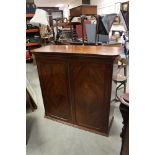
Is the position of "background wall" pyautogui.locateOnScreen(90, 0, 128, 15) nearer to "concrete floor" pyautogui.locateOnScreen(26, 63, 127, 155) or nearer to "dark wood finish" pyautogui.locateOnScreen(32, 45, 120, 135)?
"dark wood finish" pyautogui.locateOnScreen(32, 45, 120, 135)

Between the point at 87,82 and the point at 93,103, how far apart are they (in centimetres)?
29

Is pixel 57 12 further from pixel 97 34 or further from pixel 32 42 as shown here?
pixel 97 34

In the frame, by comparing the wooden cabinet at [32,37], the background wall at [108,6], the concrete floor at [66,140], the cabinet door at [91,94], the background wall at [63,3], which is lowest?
the concrete floor at [66,140]

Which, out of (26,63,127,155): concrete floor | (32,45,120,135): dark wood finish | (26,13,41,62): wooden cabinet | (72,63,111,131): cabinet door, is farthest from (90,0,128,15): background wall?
(26,63,127,155): concrete floor

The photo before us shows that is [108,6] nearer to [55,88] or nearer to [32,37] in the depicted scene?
[32,37]

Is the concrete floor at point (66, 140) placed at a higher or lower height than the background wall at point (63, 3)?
lower

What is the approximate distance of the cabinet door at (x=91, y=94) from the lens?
7.07ft

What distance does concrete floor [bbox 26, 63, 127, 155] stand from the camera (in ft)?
6.93

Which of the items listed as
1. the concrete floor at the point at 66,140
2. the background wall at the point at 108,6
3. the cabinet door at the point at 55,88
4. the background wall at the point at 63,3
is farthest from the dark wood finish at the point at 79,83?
the background wall at the point at 63,3

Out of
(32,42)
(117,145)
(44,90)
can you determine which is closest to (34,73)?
(32,42)

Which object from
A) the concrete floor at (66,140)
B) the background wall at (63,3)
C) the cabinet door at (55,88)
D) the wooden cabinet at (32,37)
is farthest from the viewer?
the background wall at (63,3)

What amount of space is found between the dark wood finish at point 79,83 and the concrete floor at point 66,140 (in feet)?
0.41

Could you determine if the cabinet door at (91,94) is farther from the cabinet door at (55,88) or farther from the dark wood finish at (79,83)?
the cabinet door at (55,88)

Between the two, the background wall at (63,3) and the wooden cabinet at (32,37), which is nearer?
the wooden cabinet at (32,37)
